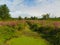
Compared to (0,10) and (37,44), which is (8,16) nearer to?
(0,10)

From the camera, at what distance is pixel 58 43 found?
63.5 feet

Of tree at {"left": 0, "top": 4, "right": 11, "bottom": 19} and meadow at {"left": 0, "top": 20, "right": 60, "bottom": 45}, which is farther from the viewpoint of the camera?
A: tree at {"left": 0, "top": 4, "right": 11, "bottom": 19}

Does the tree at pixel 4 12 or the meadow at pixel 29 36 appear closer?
the meadow at pixel 29 36

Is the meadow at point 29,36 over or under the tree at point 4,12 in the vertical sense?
under

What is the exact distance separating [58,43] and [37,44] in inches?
118

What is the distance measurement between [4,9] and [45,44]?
213 ft

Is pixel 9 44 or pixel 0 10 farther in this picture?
pixel 0 10

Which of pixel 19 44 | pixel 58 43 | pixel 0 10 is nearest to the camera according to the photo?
pixel 58 43

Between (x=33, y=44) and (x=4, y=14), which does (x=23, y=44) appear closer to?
(x=33, y=44)

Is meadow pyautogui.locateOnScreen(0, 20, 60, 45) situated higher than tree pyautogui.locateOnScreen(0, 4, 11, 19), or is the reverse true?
tree pyautogui.locateOnScreen(0, 4, 11, 19)

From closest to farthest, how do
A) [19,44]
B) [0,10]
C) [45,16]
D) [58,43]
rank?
[58,43] → [19,44] → [0,10] → [45,16]

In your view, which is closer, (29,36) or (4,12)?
(29,36)

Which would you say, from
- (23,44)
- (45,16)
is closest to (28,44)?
(23,44)

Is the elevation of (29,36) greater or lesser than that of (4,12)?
lesser
